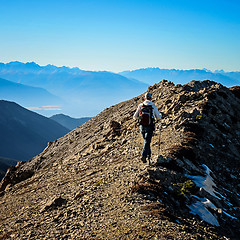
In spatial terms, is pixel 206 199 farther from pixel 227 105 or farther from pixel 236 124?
pixel 227 105

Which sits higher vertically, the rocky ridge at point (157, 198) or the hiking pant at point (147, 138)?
the hiking pant at point (147, 138)

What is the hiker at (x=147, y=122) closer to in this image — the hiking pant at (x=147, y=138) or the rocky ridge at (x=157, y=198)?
the hiking pant at (x=147, y=138)

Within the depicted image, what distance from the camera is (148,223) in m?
7.89

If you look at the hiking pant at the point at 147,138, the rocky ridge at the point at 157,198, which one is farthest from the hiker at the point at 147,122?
the rocky ridge at the point at 157,198

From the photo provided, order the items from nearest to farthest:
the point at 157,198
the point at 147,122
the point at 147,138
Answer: the point at 157,198 < the point at 147,122 < the point at 147,138

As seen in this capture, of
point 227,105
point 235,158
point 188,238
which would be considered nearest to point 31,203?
point 188,238

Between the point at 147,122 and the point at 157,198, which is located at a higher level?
the point at 147,122

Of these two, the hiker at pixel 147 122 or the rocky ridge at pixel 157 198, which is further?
the hiker at pixel 147 122

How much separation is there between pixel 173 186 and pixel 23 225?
6.58 m

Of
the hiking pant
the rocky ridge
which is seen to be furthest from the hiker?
the rocky ridge

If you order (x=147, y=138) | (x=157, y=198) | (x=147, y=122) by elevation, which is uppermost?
(x=147, y=122)

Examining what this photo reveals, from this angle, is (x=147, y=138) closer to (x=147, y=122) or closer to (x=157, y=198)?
(x=147, y=122)

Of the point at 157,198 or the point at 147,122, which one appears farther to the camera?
the point at 147,122

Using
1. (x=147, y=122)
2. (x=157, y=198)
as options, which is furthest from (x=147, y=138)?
(x=157, y=198)
